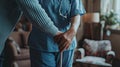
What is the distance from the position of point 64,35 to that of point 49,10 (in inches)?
10.9

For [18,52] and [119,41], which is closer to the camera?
[18,52]

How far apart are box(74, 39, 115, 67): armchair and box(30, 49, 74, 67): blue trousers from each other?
7.66ft

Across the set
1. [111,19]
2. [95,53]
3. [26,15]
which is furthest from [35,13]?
[111,19]

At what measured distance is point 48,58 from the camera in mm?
1313

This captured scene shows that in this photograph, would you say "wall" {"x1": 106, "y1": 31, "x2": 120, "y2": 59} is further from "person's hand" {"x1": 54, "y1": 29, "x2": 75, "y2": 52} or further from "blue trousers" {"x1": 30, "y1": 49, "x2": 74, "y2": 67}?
"person's hand" {"x1": 54, "y1": 29, "x2": 75, "y2": 52}

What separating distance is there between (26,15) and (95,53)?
310cm

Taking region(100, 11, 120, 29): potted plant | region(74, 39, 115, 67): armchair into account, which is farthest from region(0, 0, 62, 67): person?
region(100, 11, 120, 29): potted plant

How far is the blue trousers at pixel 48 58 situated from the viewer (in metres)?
1.31

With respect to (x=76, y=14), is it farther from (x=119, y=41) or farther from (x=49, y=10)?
(x=119, y=41)

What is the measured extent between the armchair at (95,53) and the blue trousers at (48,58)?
2.34 metres

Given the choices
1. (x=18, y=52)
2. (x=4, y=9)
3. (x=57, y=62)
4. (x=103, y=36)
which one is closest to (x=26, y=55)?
(x=18, y=52)

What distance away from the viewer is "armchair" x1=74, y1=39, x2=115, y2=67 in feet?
12.0

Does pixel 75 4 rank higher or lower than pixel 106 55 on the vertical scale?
higher

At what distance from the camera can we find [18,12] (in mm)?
1132
